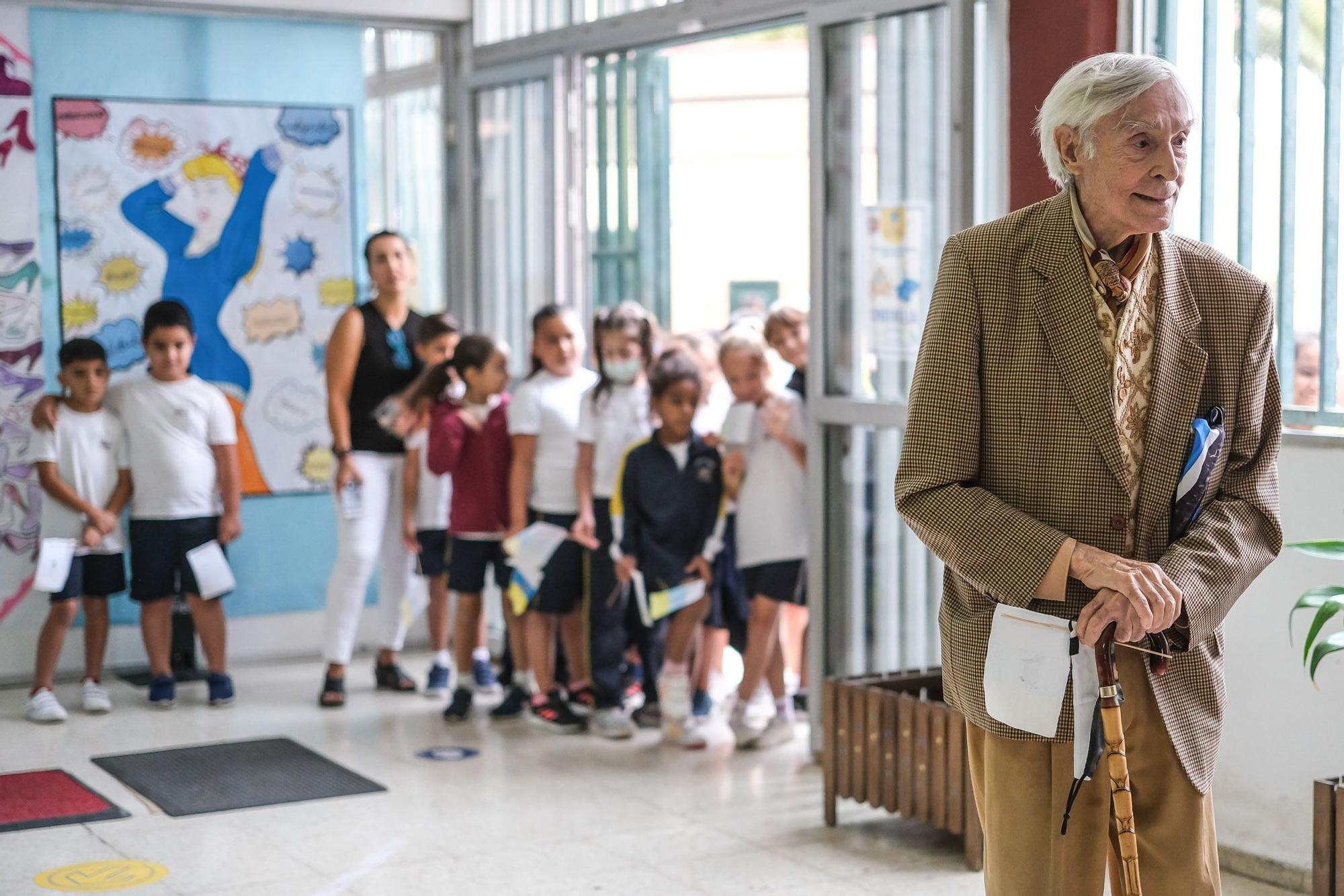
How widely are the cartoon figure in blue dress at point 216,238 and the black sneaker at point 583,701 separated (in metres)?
1.77

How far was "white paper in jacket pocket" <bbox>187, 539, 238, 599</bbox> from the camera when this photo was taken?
5.59 meters

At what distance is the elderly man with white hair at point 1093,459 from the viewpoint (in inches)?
84.7

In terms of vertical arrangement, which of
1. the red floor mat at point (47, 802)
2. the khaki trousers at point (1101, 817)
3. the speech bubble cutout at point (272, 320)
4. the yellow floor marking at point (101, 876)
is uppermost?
the speech bubble cutout at point (272, 320)

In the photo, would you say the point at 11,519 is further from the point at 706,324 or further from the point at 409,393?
the point at 706,324

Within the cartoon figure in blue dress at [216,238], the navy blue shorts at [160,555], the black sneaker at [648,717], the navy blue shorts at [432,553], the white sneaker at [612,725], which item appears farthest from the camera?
the cartoon figure in blue dress at [216,238]

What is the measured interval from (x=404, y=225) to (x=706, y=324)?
6.27 m

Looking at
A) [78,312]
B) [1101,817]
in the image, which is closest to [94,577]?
[78,312]

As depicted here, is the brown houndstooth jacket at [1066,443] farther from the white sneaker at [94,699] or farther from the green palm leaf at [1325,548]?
the white sneaker at [94,699]

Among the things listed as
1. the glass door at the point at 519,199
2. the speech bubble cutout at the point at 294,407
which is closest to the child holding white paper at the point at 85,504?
the speech bubble cutout at the point at 294,407

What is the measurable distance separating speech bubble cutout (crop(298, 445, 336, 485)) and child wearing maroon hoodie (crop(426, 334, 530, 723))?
3.64ft

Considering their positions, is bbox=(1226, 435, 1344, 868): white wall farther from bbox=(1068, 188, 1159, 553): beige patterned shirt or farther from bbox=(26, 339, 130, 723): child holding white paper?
bbox=(26, 339, 130, 723): child holding white paper

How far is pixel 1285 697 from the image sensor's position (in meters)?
3.67

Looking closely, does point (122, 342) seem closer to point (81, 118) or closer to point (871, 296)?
point (81, 118)

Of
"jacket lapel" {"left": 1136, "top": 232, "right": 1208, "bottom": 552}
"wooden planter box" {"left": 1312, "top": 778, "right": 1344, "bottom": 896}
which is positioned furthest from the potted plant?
"jacket lapel" {"left": 1136, "top": 232, "right": 1208, "bottom": 552}
